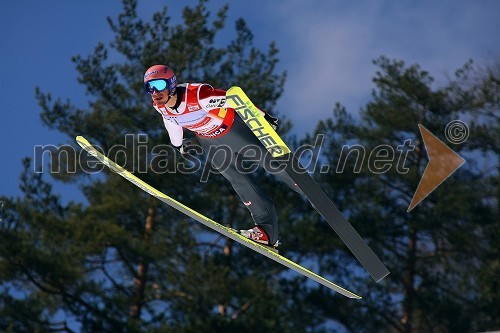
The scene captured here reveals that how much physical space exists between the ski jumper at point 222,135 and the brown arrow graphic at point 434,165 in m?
14.4

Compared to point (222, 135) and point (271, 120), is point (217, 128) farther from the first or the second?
point (271, 120)

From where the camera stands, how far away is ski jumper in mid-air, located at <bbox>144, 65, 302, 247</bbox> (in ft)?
27.3

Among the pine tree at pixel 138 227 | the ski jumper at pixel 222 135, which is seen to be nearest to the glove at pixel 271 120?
the ski jumper at pixel 222 135

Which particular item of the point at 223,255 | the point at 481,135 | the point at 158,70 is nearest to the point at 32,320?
the point at 223,255

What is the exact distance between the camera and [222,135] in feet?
28.6

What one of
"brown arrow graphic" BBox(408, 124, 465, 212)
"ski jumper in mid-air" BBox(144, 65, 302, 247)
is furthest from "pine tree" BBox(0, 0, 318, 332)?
"ski jumper in mid-air" BBox(144, 65, 302, 247)

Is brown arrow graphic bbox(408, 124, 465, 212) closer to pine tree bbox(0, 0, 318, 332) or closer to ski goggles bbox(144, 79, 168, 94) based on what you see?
pine tree bbox(0, 0, 318, 332)

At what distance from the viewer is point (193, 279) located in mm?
21094

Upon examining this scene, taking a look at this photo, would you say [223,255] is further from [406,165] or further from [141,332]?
[406,165]

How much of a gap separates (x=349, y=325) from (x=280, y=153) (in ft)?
50.4

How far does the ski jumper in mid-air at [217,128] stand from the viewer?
831 centimetres

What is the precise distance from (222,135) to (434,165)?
1568cm

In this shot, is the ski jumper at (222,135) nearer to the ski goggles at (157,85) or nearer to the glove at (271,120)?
the ski goggles at (157,85)

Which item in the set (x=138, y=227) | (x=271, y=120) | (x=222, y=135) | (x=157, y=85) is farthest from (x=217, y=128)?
(x=138, y=227)
